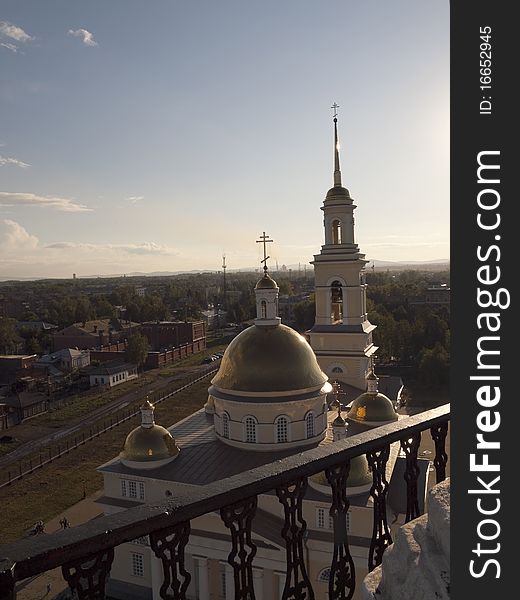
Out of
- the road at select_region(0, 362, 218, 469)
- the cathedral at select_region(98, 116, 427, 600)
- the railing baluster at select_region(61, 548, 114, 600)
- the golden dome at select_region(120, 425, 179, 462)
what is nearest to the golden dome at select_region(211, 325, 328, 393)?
the cathedral at select_region(98, 116, 427, 600)

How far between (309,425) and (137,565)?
564cm

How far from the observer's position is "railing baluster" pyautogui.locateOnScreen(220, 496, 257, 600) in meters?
2.26

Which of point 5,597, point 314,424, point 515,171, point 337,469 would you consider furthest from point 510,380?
point 314,424

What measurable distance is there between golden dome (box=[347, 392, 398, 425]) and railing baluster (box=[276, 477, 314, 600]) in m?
12.1

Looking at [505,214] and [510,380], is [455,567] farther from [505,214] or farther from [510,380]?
[505,214]

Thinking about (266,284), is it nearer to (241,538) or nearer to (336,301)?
(336,301)

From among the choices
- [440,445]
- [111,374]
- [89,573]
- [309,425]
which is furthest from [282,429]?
[111,374]

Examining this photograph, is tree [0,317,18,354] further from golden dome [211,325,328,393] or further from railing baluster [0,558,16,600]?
railing baluster [0,558,16,600]

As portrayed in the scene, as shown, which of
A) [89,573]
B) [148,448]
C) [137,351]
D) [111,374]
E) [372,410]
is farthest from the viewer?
[137,351]

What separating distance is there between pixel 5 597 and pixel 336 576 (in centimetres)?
189

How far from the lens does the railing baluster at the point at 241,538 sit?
2.26 m

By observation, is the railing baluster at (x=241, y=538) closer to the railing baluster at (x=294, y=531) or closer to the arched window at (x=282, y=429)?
the railing baluster at (x=294, y=531)

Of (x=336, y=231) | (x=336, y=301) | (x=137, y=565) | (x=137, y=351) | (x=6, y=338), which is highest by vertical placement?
(x=336, y=231)

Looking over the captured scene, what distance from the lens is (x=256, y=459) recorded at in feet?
42.4
